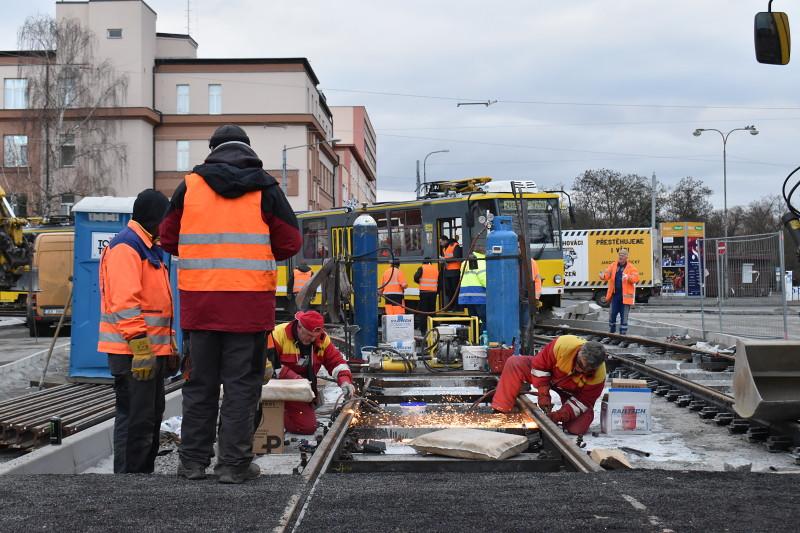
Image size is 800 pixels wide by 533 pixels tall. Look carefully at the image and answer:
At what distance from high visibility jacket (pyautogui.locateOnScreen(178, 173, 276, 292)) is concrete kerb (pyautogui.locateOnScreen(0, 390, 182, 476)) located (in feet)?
5.62

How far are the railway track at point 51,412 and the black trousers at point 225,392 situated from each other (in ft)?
7.52

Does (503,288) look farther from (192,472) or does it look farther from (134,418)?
(192,472)

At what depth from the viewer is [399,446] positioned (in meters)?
6.73

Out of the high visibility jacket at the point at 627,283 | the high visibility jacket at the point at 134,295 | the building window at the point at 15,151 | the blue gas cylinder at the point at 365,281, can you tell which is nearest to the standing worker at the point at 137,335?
the high visibility jacket at the point at 134,295

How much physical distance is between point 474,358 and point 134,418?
18.4 feet

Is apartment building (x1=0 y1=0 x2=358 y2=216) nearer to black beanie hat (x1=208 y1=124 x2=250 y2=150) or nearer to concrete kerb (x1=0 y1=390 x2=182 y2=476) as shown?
concrete kerb (x1=0 y1=390 x2=182 y2=476)

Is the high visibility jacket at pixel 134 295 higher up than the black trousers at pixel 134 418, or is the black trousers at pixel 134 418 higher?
the high visibility jacket at pixel 134 295

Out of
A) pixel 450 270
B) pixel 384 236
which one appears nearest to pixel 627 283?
pixel 450 270

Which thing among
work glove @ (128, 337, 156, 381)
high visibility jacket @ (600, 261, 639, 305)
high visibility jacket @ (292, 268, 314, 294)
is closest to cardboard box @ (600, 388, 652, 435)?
work glove @ (128, 337, 156, 381)

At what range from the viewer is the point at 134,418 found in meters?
5.48

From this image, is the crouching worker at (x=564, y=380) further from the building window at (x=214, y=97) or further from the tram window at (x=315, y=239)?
the building window at (x=214, y=97)

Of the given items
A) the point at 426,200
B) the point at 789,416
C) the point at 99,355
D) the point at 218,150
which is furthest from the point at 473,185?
the point at 218,150

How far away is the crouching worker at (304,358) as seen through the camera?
747cm

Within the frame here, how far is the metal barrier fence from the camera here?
15977mm
